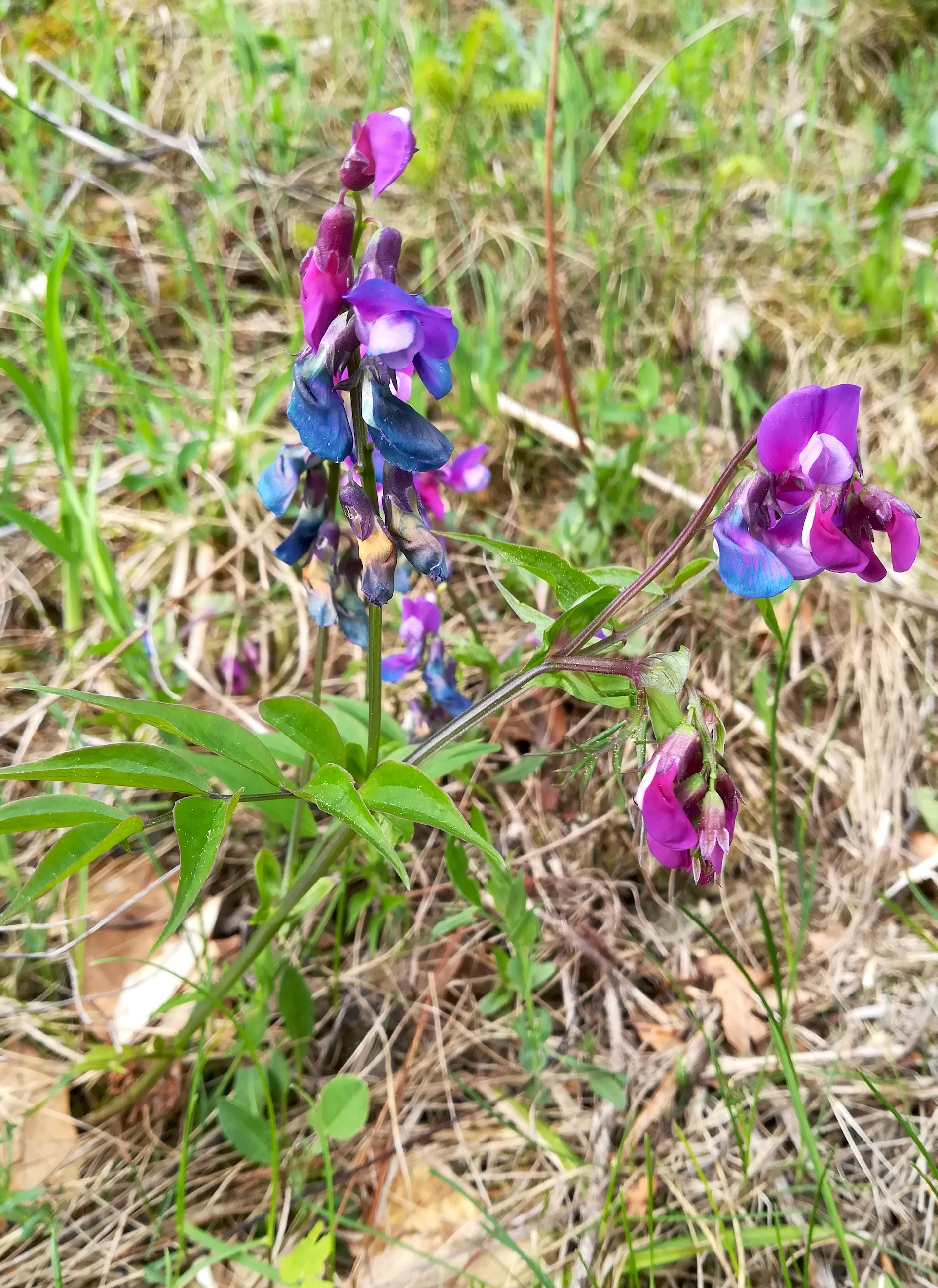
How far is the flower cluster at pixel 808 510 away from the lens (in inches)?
45.0

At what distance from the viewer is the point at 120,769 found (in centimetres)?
113

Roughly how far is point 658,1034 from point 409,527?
49.8 inches

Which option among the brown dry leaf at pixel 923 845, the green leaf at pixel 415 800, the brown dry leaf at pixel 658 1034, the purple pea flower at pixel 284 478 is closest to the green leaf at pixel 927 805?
the brown dry leaf at pixel 923 845

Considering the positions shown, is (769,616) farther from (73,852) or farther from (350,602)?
(73,852)

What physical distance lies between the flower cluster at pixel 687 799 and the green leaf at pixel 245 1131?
0.97 m

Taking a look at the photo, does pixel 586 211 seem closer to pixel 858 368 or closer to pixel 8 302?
pixel 858 368

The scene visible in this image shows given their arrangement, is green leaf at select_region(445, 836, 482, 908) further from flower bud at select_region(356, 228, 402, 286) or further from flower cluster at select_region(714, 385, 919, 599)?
flower bud at select_region(356, 228, 402, 286)

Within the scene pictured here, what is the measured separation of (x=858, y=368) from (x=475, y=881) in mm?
2299

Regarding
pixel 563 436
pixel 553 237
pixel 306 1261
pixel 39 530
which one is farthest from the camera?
pixel 563 436

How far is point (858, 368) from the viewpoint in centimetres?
297

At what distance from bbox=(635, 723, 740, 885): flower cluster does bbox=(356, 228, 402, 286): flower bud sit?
74cm

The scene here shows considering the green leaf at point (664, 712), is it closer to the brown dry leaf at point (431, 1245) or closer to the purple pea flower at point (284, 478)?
the purple pea flower at point (284, 478)

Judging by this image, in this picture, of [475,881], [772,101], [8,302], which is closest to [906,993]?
→ [475,881]

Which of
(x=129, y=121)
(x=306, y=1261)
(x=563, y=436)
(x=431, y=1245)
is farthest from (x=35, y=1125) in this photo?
(x=129, y=121)
